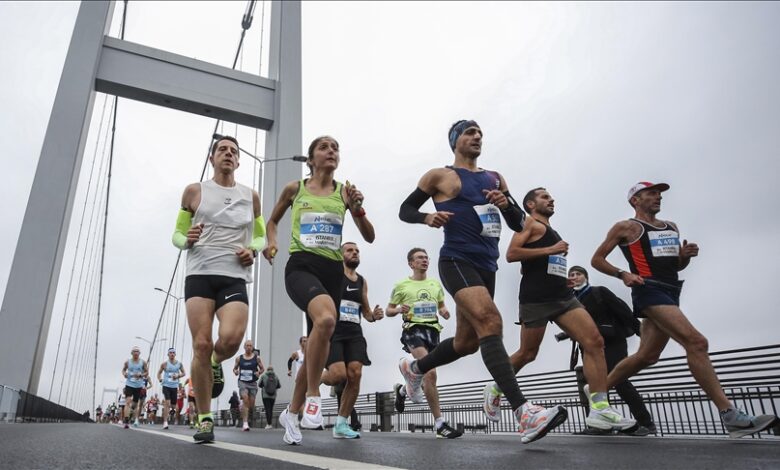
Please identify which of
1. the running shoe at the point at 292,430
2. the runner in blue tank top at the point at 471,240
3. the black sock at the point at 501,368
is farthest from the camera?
the running shoe at the point at 292,430

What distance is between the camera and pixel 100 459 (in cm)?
197

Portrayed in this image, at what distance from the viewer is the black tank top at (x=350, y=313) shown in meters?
5.59

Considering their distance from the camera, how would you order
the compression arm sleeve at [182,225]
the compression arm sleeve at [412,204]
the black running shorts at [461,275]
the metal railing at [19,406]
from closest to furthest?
the black running shorts at [461,275], the compression arm sleeve at [182,225], the compression arm sleeve at [412,204], the metal railing at [19,406]

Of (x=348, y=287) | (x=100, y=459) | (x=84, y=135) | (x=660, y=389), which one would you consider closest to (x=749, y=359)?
(x=660, y=389)

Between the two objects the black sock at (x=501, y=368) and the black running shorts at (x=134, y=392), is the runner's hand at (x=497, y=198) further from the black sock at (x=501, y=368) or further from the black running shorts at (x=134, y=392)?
the black running shorts at (x=134, y=392)

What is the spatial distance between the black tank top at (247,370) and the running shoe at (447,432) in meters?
7.73

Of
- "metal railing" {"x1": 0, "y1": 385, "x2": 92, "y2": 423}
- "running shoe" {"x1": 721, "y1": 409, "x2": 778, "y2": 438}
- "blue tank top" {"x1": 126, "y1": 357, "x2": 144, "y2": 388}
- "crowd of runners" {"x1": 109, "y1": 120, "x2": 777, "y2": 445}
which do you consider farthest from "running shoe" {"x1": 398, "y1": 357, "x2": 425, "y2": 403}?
"blue tank top" {"x1": 126, "y1": 357, "x2": 144, "y2": 388}

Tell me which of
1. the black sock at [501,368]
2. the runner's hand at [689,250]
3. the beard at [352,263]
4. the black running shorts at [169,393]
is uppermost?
the beard at [352,263]

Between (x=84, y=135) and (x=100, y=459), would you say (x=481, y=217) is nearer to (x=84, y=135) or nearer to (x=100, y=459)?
(x=100, y=459)

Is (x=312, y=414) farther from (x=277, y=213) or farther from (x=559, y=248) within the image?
(x=559, y=248)

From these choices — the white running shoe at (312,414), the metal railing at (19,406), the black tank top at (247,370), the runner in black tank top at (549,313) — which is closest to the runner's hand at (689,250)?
the runner in black tank top at (549,313)

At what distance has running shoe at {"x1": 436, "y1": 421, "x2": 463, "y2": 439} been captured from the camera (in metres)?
4.33

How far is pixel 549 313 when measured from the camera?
3879mm

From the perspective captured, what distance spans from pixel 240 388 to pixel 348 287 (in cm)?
663
